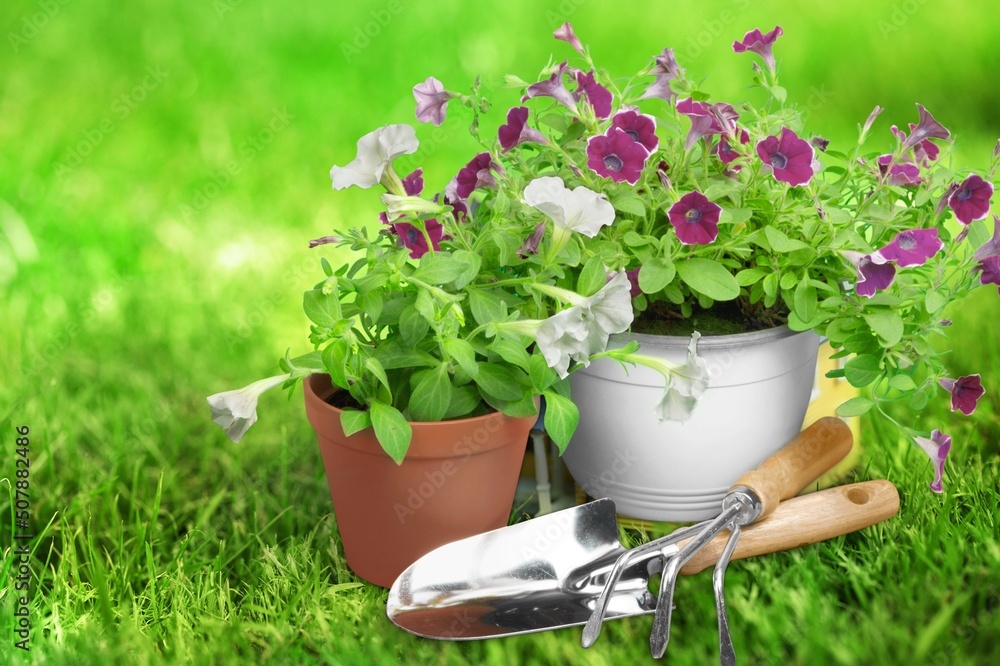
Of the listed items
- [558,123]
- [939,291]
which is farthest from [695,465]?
[558,123]

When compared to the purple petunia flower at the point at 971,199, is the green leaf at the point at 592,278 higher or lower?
higher

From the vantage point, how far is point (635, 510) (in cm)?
167

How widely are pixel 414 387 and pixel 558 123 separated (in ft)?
1.60

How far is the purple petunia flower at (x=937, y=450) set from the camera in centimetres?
146

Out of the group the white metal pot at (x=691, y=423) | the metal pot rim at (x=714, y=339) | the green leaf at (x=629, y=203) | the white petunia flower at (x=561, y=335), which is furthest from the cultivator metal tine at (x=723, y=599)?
the green leaf at (x=629, y=203)

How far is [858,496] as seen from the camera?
160 centimetres

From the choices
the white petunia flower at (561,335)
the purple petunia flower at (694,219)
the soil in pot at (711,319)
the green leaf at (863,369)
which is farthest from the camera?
the soil in pot at (711,319)

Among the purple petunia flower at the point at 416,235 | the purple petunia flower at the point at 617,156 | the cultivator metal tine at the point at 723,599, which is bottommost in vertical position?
the cultivator metal tine at the point at 723,599

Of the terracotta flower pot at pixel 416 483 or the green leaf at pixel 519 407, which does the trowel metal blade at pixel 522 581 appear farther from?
the green leaf at pixel 519 407

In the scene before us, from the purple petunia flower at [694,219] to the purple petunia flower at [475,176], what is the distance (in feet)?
0.99

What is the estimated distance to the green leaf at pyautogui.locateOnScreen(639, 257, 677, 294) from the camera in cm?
145

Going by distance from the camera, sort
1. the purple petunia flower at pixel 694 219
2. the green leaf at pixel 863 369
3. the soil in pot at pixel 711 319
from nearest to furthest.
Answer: the purple petunia flower at pixel 694 219 → the green leaf at pixel 863 369 → the soil in pot at pixel 711 319

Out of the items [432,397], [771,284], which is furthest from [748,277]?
[432,397]

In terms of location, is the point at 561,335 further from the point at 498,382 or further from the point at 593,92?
the point at 593,92
